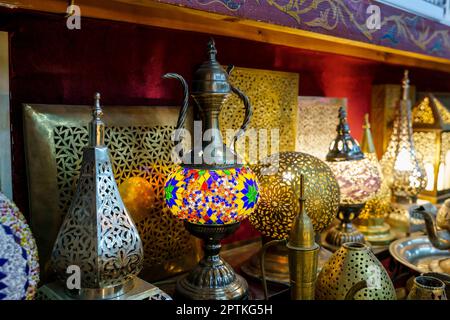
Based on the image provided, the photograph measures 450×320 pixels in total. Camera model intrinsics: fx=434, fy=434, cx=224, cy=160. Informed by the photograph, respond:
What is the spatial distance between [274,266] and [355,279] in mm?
364

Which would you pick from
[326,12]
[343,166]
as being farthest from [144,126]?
[343,166]

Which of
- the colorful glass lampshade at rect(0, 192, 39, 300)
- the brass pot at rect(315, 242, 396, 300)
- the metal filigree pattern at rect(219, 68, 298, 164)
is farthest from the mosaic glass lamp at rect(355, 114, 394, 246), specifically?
the colorful glass lampshade at rect(0, 192, 39, 300)

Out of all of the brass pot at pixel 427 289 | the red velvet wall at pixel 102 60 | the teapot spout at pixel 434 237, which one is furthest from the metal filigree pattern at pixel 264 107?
the brass pot at pixel 427 289

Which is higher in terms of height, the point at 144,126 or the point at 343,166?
the point at 144,126

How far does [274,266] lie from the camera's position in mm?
1276

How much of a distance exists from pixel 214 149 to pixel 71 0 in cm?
44

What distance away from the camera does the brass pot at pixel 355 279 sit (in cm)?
93

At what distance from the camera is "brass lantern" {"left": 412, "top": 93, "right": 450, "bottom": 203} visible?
192cm

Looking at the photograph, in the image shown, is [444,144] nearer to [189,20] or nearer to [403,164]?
[403,164]

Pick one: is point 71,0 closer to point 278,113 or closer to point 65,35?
point 65,35

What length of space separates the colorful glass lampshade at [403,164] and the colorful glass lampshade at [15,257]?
56.0 inches

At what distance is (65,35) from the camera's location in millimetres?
1028

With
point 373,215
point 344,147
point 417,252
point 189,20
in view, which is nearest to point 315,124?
point 344,147

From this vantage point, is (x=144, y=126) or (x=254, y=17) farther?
(x=144, y=126)
